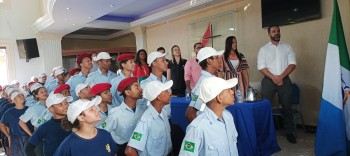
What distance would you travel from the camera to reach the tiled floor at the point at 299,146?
3214 millimetres

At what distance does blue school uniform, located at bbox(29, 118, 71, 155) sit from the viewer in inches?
84.9

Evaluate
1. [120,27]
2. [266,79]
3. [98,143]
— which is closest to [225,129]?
[98,143]

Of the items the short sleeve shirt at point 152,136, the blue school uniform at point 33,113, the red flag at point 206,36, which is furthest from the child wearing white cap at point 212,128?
the red flag at point 206,36

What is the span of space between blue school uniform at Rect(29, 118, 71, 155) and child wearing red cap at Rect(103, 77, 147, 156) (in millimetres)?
382

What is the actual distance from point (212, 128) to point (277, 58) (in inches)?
96.1

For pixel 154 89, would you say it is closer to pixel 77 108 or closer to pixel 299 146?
pixel 77 108

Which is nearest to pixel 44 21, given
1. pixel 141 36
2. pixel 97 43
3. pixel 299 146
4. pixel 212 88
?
pixel 141 36

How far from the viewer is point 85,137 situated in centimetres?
177

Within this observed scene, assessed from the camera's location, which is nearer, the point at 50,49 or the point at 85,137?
the point at 85,137

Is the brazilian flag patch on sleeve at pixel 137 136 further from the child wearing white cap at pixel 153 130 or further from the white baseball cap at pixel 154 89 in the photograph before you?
the white baseball cap at pixel 154 89

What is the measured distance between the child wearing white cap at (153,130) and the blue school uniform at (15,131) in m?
2.40

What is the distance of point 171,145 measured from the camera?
6.65 feet

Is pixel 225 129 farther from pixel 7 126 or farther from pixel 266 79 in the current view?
pixel 7 126

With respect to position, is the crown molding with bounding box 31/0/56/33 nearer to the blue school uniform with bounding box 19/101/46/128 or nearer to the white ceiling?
the white ceiling
